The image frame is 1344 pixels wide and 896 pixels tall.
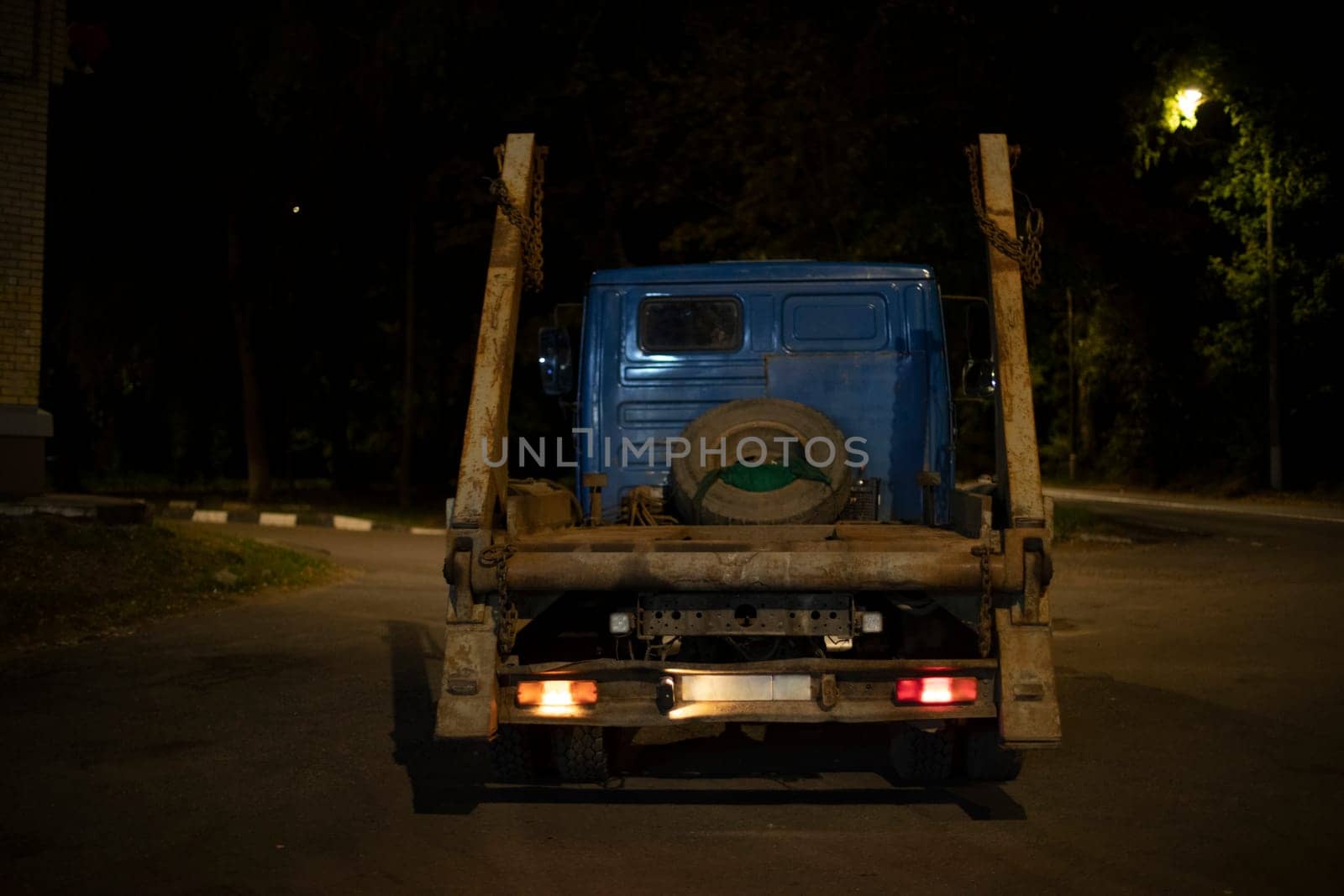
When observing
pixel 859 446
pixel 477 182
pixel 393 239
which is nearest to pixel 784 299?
pixel 859 446

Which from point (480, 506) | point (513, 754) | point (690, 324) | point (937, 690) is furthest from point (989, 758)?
point (690, 324)

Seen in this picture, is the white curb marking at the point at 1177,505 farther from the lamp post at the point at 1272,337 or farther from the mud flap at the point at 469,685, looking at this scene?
the mud flap at the point at 469,685

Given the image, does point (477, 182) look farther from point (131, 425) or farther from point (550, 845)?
point (131, 425)

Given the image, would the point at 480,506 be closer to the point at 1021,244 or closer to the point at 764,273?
the point at 1021,244

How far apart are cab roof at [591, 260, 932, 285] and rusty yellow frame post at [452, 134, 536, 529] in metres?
2.13

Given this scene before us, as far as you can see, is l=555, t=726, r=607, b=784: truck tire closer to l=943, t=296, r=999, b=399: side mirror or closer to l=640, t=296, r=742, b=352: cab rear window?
l=640, t=296, r=742, b=352: cab rear window

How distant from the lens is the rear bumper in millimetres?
5887

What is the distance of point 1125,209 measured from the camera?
80.7 feet

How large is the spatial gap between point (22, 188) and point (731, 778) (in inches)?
453

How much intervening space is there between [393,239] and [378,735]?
2443cm

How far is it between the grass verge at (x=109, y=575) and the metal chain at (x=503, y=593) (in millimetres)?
6955

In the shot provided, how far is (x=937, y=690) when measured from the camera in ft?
19.4

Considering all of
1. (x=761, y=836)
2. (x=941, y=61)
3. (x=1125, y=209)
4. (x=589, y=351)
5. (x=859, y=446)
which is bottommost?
(x=761, y=836)

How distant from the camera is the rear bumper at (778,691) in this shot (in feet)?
19.3
